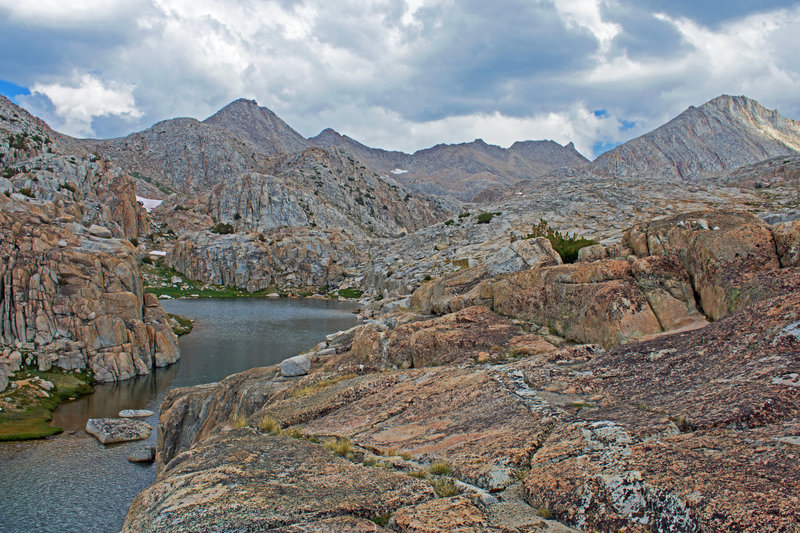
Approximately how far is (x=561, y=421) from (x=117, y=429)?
116ft

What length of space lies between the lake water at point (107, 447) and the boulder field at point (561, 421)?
42.7 ft

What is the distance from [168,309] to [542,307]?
8927 centimetres

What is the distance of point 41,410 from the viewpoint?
126ft

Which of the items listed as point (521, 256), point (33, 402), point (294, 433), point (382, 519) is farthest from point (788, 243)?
point (33, 402)

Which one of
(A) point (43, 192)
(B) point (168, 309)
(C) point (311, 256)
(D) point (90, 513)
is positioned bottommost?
(D) point (90, 513)

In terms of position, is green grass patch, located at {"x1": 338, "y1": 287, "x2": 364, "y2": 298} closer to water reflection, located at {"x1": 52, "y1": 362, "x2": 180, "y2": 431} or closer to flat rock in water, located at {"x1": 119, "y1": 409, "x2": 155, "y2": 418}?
water reflection, located at {"x1": 52, "y1": 362, "x2": 180, "y2": 431}

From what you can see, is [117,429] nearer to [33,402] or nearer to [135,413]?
[135,413]

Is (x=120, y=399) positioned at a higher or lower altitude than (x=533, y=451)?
lower

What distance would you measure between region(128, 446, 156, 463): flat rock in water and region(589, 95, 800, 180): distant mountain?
19573 cm

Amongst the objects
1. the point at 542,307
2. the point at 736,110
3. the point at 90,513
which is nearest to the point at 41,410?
the point at 90,513

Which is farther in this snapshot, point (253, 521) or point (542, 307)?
point (542, 307)

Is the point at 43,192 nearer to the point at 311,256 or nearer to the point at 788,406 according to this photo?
the point at 311,256

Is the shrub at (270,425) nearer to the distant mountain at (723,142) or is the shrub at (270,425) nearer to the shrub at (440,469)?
the shrub at (440,469)

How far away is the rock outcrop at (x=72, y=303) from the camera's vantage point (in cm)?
4734
